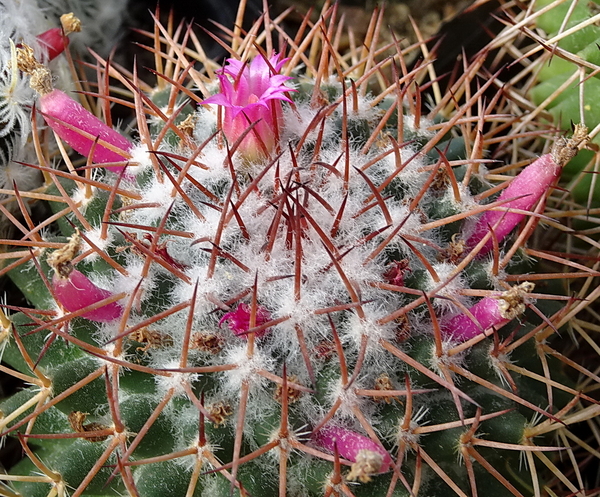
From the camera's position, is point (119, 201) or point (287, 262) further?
point (119, 201)

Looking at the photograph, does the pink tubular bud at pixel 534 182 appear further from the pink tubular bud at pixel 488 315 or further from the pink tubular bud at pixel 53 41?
the pink tubular bud at pixel 53 41

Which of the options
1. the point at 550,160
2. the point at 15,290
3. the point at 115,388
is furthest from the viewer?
the point at 15,290

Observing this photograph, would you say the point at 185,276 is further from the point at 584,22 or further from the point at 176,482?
the point at 584,22

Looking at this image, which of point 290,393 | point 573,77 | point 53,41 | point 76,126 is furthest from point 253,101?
point 573,77

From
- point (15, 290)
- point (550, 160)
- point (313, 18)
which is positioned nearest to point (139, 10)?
point (313, 18)

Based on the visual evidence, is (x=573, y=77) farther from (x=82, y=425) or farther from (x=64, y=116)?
(x=82, y=425)

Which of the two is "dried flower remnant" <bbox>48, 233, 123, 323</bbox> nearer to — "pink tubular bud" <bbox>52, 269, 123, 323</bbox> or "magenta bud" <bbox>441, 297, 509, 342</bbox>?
"pink tubular bud" <bbox>52, 269, 123, 323</bbox>
